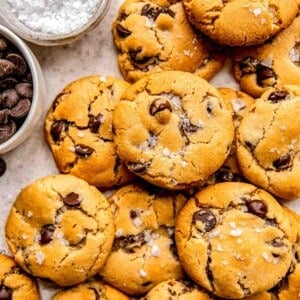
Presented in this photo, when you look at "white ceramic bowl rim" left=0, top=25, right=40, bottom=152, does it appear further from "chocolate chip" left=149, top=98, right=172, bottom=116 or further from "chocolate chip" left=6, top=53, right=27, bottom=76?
"chocolate chip" left=149, top=98, right=172, bottom=116

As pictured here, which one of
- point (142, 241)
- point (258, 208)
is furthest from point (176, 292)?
point (258, 208)

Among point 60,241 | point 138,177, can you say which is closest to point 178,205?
point 138,177

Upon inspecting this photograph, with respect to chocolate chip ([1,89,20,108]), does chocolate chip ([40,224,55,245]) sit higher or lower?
lower

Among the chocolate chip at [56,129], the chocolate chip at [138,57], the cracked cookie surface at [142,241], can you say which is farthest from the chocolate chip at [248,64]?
the chocolate chip at [56,129]

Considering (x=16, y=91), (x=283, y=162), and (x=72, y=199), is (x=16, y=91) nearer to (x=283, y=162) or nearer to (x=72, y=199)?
(x=72, y=199)

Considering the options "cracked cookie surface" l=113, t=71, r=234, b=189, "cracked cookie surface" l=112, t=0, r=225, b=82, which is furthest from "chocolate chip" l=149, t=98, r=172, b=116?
"cracked cookie surface" l=112, t=0, r=225, b=82

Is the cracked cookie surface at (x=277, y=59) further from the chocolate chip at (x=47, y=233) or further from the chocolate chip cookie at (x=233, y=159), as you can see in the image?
the chocolate chip at (x=47, y=233)
